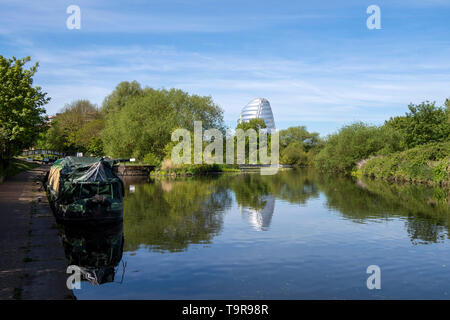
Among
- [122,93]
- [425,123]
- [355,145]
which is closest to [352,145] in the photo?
[355,145]

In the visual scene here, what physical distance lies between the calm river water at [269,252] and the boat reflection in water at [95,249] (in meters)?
0.04

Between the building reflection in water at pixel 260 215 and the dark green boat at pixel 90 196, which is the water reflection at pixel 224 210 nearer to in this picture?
the building reflection in water at pixel 260 215

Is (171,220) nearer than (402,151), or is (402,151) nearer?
(171,220)

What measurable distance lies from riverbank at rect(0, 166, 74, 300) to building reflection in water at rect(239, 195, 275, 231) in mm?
9477

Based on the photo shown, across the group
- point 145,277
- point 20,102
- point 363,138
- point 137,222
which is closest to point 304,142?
point 363,138

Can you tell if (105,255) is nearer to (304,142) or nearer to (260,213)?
(260,213)

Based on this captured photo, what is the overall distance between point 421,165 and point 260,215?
32.2 meters

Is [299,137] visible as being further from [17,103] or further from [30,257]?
[30,257]

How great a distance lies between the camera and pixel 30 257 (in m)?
12.3

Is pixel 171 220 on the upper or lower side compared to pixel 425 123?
lower

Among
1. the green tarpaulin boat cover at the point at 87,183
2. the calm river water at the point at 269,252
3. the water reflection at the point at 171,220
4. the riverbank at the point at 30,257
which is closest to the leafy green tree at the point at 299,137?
the water reflection at the point at 171,220

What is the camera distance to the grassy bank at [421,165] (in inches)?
1731

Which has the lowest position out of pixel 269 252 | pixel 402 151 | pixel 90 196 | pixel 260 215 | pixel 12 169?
pixel 269 252

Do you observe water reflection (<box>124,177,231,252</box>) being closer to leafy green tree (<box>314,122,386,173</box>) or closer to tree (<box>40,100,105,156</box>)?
leafy green tree (<box>314,122,386,173</box>)
